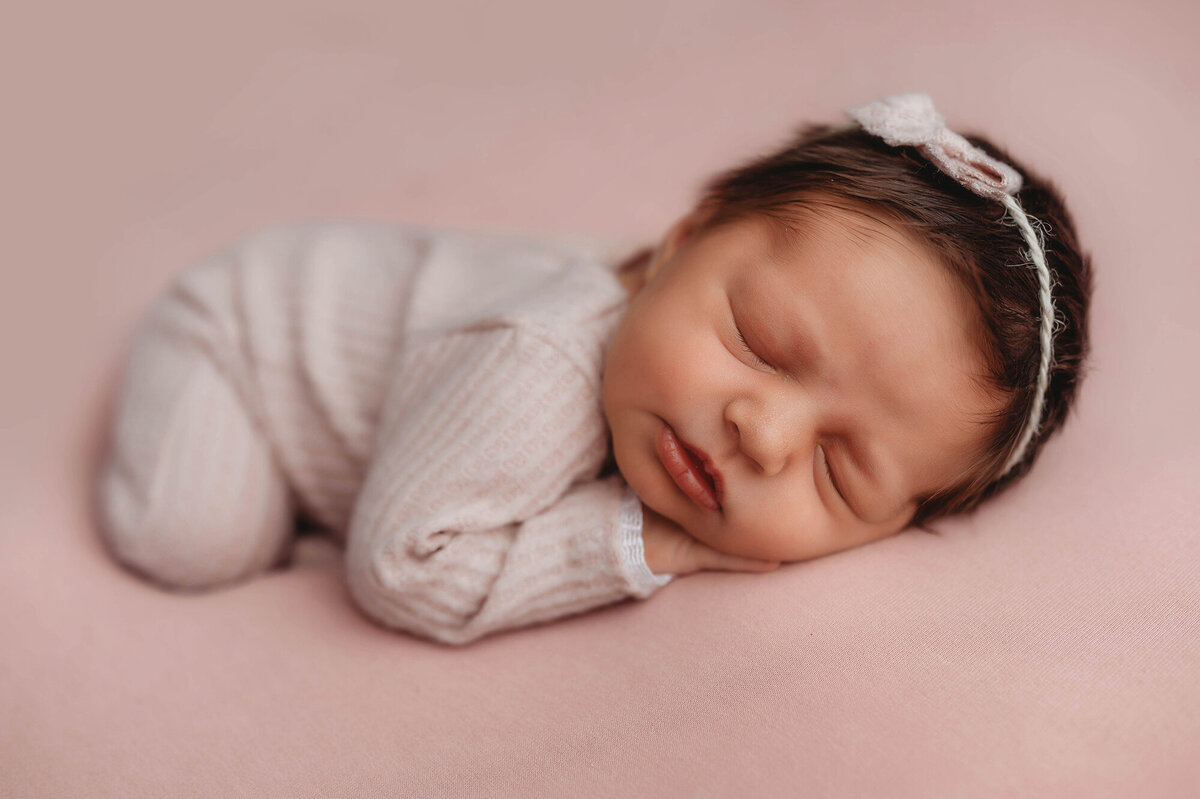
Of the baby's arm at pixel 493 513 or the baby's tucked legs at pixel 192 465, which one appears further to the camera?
the baby's tucked legs at pixel 192 465

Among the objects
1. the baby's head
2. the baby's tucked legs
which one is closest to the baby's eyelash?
the baby's head

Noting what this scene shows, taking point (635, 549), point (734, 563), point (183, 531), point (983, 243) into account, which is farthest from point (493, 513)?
point (983, 243)

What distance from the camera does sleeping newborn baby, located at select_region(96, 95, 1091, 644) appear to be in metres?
0.96

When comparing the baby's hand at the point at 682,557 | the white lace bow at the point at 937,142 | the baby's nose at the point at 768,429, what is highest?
the white lace bow at the point at 937,142

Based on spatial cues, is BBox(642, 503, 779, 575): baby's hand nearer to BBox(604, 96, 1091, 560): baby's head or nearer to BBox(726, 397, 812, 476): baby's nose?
BBox(604, 96, 1091, 560): baby's head

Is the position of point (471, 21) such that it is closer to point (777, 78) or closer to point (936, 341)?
point (777, 78)

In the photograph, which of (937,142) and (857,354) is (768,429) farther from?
(937,142)

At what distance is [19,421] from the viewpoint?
1.44 metres

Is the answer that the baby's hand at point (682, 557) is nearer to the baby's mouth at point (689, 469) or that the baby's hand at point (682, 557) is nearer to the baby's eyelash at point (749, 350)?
the baby's mouth at point (689, 469)

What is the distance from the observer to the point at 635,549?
3.43 ft

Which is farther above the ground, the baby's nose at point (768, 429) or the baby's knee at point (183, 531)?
the baby's nose at point (768, 429)

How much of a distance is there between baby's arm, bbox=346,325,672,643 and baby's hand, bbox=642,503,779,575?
3cm

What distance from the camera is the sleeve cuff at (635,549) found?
104 centimetres

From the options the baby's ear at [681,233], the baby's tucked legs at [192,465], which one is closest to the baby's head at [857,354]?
the baby's ear at [681,233]
